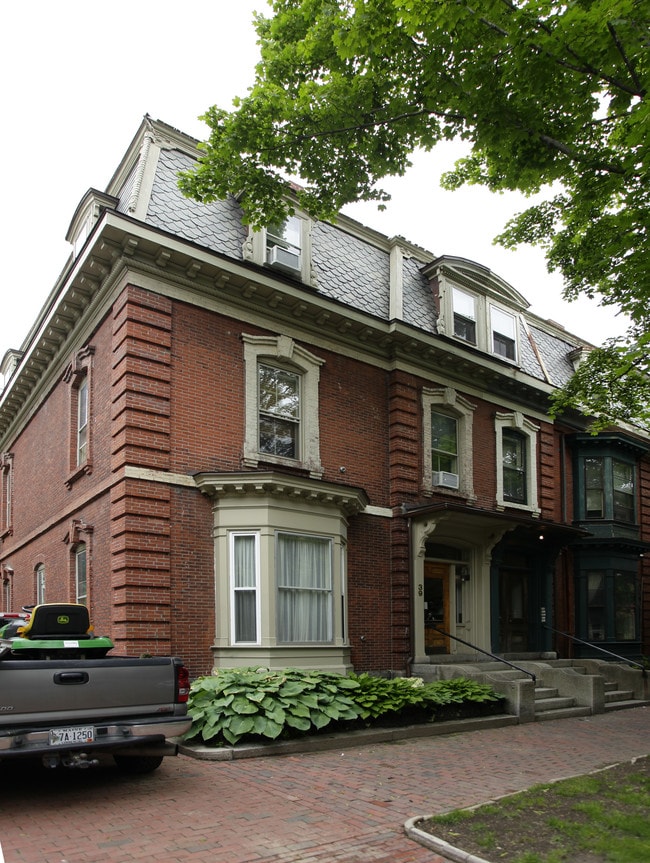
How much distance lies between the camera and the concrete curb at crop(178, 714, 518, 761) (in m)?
9.29

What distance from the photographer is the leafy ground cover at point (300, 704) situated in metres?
9.68

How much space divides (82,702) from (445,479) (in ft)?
35.8

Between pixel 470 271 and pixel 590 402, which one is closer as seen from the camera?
pixel 590 402

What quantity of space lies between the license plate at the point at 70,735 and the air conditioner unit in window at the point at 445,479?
10.8m

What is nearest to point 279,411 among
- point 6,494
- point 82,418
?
point 82,418

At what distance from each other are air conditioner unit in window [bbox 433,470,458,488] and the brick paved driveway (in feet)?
22.0

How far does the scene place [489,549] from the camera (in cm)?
1727

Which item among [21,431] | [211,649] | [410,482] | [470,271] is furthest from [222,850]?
[21,431]

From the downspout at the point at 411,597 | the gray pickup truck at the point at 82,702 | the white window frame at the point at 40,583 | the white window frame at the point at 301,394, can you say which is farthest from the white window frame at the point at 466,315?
the gray pickup truck at the point at 82,702

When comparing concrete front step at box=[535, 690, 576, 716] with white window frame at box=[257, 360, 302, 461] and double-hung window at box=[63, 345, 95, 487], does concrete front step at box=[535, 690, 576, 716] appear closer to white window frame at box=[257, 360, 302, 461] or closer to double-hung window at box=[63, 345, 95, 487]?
white window frame at box=[257, 360, 302, 461]

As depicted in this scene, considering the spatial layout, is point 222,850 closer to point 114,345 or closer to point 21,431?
point 114,345

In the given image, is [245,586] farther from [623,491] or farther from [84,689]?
[623,491]

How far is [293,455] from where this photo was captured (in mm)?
14422

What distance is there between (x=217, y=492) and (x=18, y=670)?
6005 millimetres
